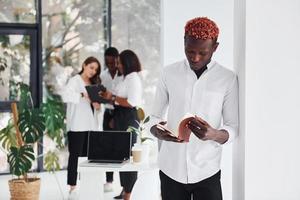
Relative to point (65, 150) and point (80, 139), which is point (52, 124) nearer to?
point (80, 139)

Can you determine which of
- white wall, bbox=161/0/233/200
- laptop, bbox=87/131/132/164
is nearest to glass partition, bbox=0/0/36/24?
white wall, bbox=161/0/233/200

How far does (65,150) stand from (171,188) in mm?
4452

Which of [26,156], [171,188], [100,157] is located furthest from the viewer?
[26,156]

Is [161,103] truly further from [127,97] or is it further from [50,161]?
[50,161]

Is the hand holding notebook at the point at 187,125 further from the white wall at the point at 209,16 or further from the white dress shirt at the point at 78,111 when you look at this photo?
the white dress shirt at the point at 78,111

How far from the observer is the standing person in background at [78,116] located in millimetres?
4812

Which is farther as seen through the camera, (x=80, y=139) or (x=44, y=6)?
(x=44, y=6)

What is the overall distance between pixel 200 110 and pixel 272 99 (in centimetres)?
32

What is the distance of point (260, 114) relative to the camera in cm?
205

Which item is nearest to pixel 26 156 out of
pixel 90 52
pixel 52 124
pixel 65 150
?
pixel 52 124

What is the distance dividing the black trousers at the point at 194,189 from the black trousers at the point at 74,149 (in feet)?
8.85

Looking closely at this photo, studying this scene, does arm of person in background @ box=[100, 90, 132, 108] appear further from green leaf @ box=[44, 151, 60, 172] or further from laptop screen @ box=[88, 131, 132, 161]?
laptop screen @ box=[88, 131, 132, 161]

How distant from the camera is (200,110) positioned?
212cm

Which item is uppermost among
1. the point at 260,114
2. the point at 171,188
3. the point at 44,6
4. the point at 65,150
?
the point at 44,6
